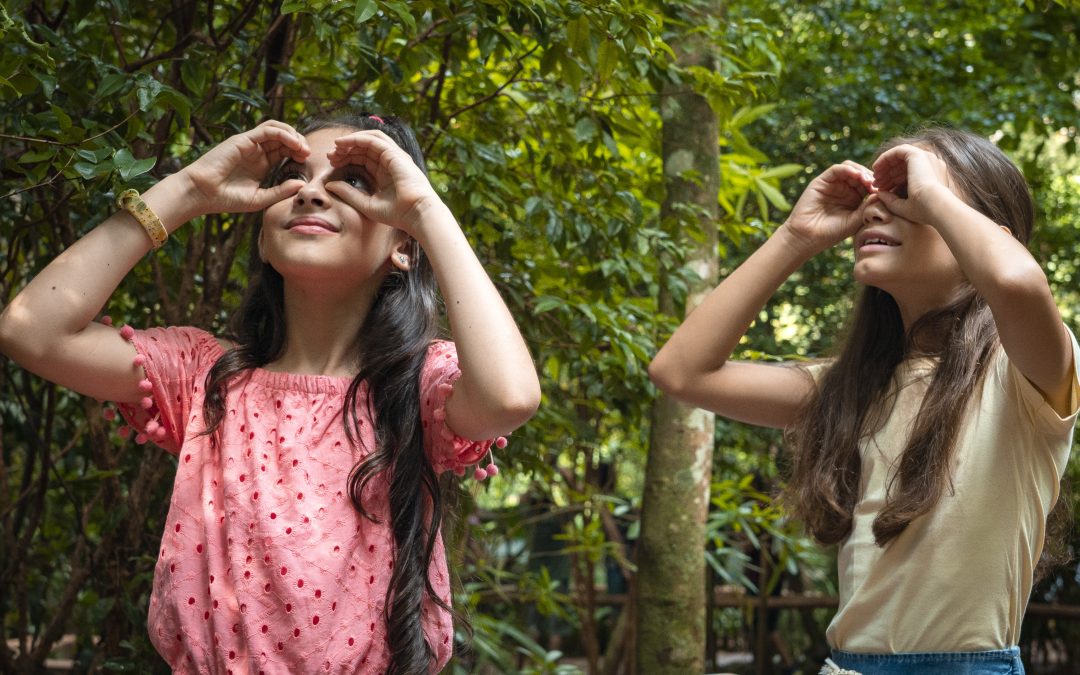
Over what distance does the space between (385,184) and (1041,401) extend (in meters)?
1.10

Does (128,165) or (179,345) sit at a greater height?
(128,165)

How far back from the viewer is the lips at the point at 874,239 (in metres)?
1.99

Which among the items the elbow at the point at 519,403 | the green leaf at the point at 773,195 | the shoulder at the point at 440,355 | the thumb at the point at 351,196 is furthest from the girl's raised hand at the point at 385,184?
the green leaf at the point at 773,195

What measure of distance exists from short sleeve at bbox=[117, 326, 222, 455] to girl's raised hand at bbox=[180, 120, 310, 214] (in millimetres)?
231

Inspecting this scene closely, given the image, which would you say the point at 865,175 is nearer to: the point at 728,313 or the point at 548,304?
the point at 728,313

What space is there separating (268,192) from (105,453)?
1.27m

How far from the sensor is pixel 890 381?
205 centimetres

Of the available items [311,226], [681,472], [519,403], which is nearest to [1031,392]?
[519,403]

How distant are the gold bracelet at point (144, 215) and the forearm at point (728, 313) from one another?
0.92 metres

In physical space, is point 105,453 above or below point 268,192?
below

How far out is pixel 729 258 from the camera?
17.9 ft

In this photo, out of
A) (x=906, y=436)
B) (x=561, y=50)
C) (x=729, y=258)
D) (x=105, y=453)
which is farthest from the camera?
(x=729, y=258)

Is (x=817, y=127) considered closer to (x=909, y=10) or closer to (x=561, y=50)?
(x=909, y=10)

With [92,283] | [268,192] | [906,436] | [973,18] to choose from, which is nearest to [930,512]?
[906,436]
